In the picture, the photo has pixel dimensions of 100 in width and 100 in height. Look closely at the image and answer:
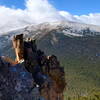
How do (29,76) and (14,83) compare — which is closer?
(14,83)

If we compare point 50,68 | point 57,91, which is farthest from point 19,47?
point 57,91

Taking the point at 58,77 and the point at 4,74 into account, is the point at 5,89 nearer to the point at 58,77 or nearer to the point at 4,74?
the point at 4,74

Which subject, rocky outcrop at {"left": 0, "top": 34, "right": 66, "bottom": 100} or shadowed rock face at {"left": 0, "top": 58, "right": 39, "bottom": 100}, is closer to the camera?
shadowed rock face at {"left": 0, "top": 58, "right": 39, "bottom": 100}

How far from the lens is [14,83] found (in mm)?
43938

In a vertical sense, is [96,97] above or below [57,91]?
below

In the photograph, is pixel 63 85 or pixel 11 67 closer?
pixel 11 67

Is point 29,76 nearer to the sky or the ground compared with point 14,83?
nearer to the sky

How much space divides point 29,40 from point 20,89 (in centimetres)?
1137

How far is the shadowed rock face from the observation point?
42.9 meters

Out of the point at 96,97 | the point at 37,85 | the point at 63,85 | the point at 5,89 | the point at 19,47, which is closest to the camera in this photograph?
the point at 5,89

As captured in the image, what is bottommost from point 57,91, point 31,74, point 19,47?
point 57,91

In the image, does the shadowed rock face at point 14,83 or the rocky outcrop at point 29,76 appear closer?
the shadowed rock face at point 14,83

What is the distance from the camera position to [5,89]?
4297cm

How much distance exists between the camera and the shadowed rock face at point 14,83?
42.9m
